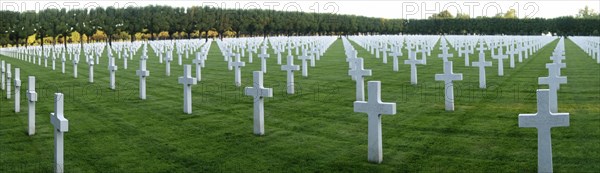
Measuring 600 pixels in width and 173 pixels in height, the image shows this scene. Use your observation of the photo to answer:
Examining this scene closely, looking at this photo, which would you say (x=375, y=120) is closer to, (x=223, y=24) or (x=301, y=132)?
(x=301, y=132)

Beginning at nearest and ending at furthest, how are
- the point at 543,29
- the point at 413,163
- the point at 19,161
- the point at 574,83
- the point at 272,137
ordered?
1. the point at 413,163
2. the point at 19,161
3. the point at 272,137
4. the point at 574,83
5. the point at 543,29

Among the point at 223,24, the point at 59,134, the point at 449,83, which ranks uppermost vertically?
the point at 223,24

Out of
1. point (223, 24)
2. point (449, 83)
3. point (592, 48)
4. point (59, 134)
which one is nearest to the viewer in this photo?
point (59, 134)

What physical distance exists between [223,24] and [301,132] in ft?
244

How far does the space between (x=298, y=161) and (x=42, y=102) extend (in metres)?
8.41

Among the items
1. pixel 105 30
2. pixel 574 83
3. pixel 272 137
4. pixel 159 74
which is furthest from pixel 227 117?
pixel 105 30

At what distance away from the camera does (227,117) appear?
35.4 ft

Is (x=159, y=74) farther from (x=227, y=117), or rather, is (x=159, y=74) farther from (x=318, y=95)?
(x=227, y=117)

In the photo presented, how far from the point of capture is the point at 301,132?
912 cm

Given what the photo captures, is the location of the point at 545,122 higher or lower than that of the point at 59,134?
higher

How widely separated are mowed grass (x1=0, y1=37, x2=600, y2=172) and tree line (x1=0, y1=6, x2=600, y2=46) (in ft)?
187

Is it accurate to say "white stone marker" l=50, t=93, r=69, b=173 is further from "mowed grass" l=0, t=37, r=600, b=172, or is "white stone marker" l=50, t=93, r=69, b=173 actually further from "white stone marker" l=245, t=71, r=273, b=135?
"white stone marker" l=245, t=71, r=273, b=135

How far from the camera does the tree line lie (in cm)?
6900

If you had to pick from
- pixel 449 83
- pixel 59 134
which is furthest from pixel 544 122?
pixel 449 83
